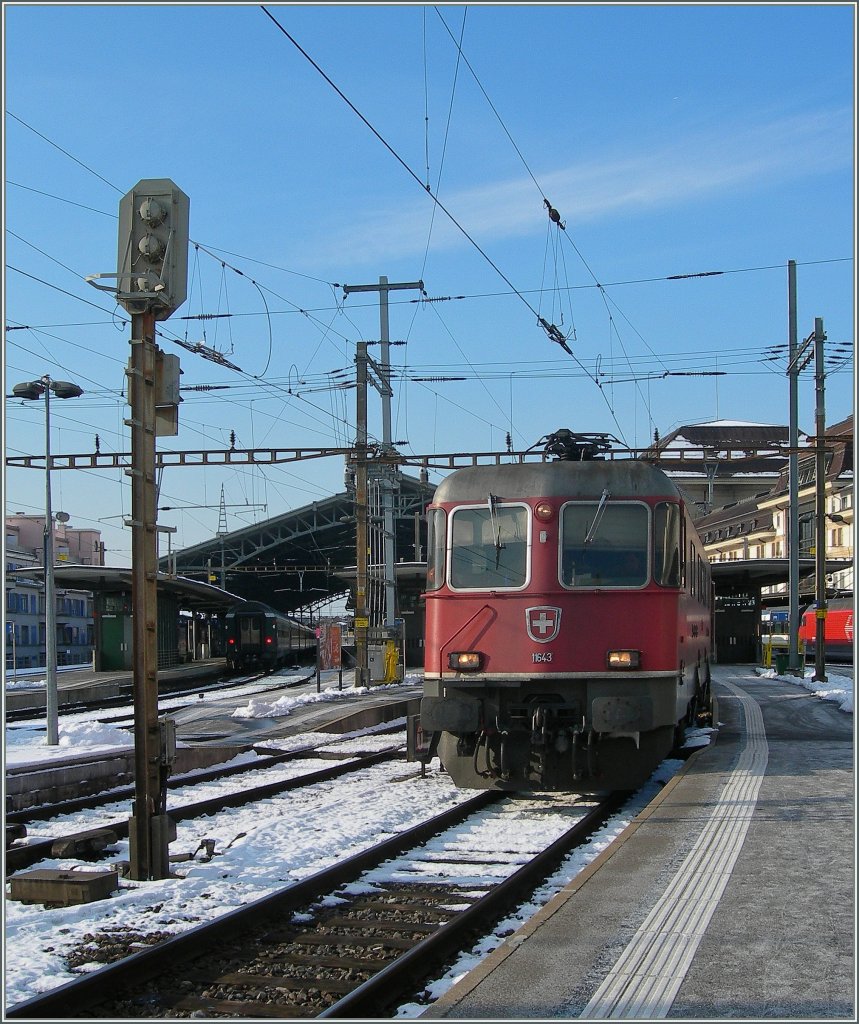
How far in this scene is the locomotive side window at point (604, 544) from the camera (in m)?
11.5

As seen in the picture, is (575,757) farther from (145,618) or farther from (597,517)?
(145,618)

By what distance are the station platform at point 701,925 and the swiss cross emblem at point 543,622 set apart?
6.28ft

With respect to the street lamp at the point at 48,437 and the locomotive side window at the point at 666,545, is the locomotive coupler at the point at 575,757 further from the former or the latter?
the street lamp at the point at 48,437

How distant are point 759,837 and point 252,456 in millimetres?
20361

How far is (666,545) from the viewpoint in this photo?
11.7 metres

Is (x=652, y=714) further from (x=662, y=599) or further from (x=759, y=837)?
(x=759, y=837)

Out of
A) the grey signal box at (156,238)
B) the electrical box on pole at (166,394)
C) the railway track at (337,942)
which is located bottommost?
the railway track at (337,942)

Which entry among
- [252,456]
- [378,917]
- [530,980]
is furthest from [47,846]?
[252,456]

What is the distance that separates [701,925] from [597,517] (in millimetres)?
5721

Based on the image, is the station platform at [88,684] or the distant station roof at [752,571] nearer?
the station platform at [88,684]

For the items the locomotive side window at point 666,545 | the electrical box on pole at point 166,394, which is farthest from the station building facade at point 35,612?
the electrical box on pole at point 166,394

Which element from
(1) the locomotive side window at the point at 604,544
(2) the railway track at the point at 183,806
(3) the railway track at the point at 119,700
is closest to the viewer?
(2) the railway track at the point at 183,806

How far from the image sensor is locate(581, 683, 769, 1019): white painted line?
5133 millimetres

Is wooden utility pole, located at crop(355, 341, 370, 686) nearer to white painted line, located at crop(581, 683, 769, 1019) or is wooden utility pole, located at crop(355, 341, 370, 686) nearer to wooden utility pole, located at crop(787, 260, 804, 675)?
wooden utility pole, located at crop(787, 260, 804, 675)
